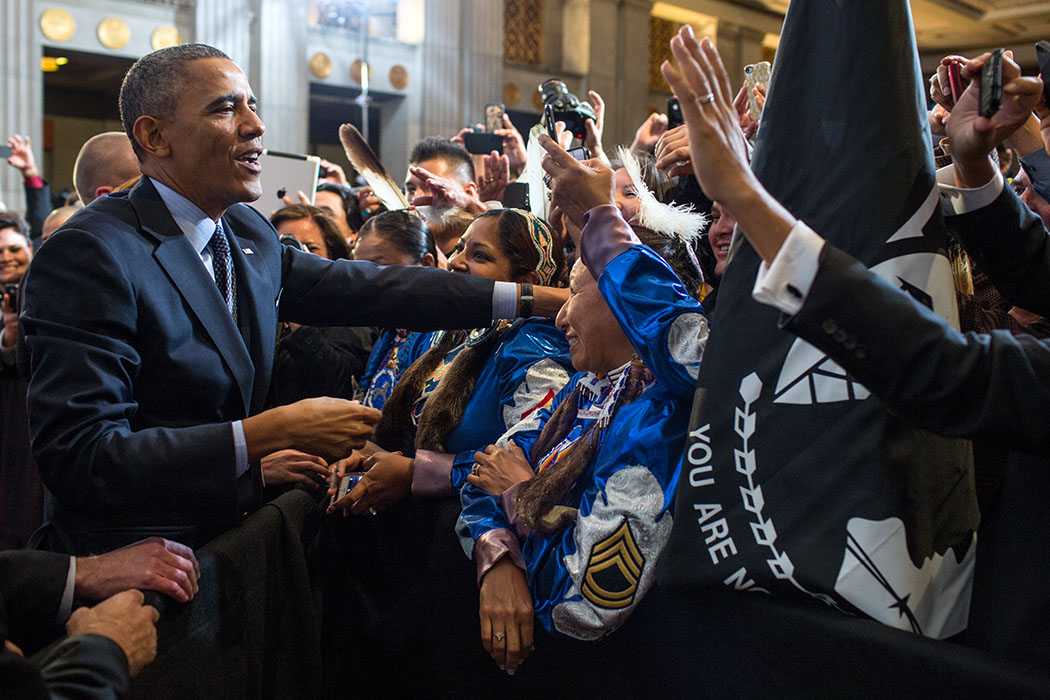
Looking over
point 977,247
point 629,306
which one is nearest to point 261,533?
point 629,306

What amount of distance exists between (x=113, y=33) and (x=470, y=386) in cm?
967

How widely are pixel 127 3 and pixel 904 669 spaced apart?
11.2 meters

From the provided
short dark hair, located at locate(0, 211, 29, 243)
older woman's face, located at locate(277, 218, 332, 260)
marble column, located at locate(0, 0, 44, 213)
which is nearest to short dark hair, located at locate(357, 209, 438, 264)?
older woman's face, located at locate(277, 218, 332, 260)

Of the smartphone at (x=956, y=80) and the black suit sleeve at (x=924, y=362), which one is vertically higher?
the smartphone at (x=956, y=80)

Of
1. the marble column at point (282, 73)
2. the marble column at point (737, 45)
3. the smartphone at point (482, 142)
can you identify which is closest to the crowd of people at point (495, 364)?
the smartphone at point (482, 142)

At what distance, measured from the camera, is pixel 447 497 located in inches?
87.1

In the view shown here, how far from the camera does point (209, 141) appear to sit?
6.46 ft

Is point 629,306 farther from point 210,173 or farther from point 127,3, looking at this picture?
point 127,3

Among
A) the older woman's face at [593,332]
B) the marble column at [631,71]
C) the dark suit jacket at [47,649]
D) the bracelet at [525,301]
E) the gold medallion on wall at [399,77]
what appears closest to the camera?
the dark suit jacket at [47,649]

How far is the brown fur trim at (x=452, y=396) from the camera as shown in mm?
2373

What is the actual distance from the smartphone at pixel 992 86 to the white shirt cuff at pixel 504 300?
4.15 feet

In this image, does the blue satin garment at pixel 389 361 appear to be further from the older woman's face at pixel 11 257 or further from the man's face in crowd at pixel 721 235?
the older woman's face at pixel 11 257

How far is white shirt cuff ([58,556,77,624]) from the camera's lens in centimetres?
150

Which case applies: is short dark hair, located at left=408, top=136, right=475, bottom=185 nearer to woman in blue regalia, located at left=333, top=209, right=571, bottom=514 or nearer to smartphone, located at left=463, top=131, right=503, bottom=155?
smartphone, located at left=463, top=131, right=503, bottom=155
